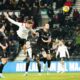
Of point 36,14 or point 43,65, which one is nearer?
point 43,65

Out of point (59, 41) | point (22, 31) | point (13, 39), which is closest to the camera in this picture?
point (22, 31)

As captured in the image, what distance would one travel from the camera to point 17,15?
85.2 ft

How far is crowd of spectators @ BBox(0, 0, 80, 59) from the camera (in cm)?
2452

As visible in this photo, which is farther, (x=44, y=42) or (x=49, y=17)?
(x=49, y=17)

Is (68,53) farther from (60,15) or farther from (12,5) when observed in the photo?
(12,5)

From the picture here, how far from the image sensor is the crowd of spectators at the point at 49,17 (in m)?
24.5

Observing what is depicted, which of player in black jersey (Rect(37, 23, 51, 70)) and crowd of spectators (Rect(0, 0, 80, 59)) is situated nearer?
player in black jersey (Rect(37, 23, 51, 70))

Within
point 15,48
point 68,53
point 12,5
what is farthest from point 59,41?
point 12,5

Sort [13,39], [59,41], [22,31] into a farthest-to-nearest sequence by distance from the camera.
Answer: [13,39] < [59,41] < [22,31]

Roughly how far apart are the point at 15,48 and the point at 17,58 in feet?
2.34

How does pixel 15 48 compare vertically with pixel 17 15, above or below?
below

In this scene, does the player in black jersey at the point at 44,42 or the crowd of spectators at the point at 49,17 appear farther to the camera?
the crowd of spectators at the point at 49,17

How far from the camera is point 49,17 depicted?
25.7 metres

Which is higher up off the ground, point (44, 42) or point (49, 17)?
point (49, 17)
